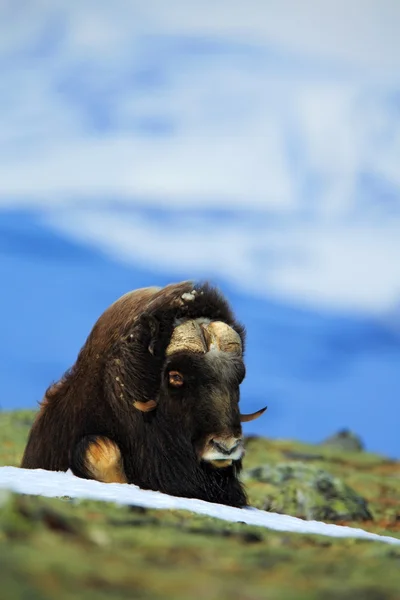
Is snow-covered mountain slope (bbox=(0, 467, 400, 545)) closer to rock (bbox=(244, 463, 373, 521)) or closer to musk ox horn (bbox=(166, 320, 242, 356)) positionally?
musk ox horn (bbox=(166, 320, 242, 356))

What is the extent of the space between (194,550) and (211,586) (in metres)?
0.89

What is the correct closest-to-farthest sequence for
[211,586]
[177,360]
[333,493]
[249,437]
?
[211,586]
[177,360]
[333,493]
[249,437]

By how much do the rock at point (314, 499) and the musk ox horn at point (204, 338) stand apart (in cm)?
655

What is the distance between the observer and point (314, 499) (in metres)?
15.2

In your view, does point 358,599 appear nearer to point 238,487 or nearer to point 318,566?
point 318,566

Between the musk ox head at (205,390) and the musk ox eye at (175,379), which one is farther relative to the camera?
the musk ox eye at (175,379)

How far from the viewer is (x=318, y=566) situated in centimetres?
389

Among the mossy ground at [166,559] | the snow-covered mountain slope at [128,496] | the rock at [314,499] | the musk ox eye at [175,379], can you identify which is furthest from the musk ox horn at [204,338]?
the rock at [314,499]

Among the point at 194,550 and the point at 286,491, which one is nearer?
the point at 194,550

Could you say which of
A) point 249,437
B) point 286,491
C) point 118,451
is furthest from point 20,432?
point 118,451

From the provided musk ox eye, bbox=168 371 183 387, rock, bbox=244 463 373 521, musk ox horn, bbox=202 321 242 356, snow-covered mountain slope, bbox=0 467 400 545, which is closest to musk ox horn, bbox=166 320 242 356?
musk ox horn, bbox=202 321 242 356

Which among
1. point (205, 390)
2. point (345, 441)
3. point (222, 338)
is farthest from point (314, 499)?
point (345, 441)

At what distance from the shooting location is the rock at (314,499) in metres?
15.1

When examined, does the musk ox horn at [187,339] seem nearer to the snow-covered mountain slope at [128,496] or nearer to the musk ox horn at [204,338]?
the musk ox horn at [204,338]
